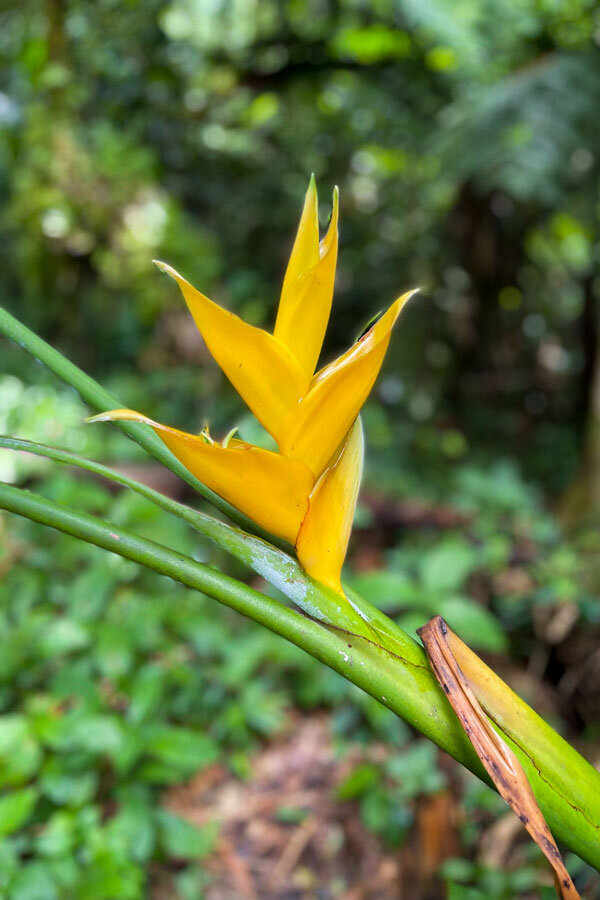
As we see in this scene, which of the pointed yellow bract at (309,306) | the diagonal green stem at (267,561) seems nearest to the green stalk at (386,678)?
the diagonal green stem at (267,561)

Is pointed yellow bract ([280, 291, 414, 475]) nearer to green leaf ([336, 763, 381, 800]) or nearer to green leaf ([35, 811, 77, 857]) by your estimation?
green leaf ([35, 811, 77, 857])

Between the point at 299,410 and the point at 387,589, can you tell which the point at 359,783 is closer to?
the point at 387,589

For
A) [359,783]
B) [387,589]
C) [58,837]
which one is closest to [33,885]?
[58,837]

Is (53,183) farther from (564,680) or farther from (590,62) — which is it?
(564,680)

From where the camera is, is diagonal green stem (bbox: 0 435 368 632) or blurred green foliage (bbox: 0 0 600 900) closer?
diagonal green stem (bbox: 0 435 368 632)

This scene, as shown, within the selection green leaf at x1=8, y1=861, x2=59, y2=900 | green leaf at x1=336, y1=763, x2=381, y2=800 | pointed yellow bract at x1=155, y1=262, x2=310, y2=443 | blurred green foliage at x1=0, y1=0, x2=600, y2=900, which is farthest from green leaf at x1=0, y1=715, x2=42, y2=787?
pointed yellow bract at x1=155, y1=262, x2=310, y2=443

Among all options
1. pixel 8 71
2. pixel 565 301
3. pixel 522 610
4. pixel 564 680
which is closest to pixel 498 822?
pixel 564 680
